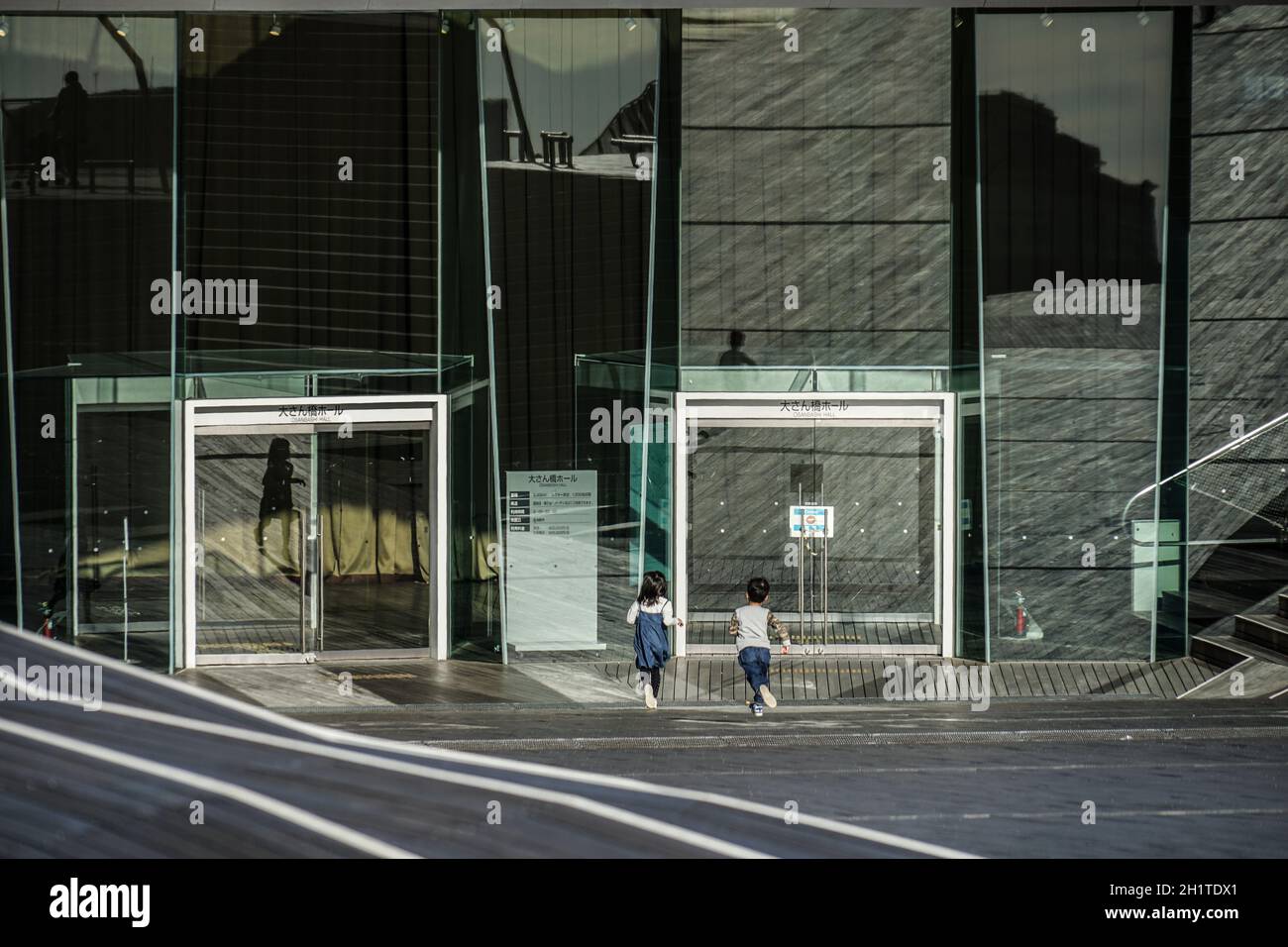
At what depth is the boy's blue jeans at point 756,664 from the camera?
10.7 meters

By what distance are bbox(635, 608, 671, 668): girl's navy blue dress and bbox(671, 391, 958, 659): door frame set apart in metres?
2.63

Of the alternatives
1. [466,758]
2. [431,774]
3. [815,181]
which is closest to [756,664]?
[815,181]

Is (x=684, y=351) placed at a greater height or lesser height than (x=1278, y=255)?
lesser

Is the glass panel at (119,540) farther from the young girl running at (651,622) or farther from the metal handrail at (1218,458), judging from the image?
the metal handrail at (1218,458)

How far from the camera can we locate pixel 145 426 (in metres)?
13.6

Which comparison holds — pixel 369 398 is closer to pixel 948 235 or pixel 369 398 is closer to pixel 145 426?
pixel 145 426

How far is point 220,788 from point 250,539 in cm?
Result: 1163

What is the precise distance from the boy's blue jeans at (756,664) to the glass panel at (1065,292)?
361 centimetres

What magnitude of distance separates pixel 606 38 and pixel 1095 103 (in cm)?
479

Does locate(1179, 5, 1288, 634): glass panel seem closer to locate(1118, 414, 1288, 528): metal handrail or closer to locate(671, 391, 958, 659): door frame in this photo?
locate(1118, 414, 1288, 528): metal handrail

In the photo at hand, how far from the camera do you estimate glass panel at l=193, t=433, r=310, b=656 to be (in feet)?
45.3

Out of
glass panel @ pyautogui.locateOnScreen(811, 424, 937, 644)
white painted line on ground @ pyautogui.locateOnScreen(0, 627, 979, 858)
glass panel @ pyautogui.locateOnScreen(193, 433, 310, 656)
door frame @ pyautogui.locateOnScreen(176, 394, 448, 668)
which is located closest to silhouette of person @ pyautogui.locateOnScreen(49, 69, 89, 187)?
door frame @ pyautogui.locateOnScreen(176, 394, 448, 668)

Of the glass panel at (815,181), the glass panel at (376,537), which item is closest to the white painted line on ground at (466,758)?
the glass panel at (815,181)
